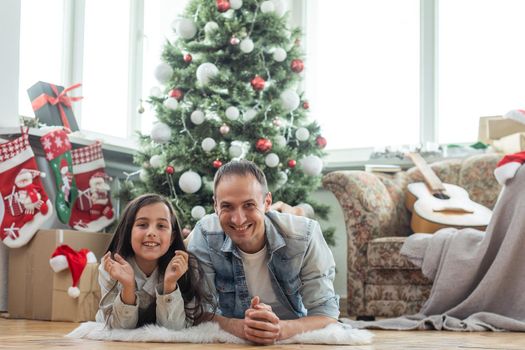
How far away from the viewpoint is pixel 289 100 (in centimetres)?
347

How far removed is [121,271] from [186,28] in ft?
6.53

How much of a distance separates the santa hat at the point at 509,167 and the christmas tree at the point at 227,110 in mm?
950

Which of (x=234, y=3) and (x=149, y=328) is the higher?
(x=234, y=3)

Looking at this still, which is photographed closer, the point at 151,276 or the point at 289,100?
the point at 151,276

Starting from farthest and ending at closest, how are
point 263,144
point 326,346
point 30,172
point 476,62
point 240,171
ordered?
point 476,62
point 263,144
point 30,172
point 240,171
point 326,346

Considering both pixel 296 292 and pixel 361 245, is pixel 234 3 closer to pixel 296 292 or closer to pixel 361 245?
pixel 361 245

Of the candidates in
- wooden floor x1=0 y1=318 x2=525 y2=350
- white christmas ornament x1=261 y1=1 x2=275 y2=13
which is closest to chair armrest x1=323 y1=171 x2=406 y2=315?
wooden floor x1=0 y1=318 x2=525 y2=350

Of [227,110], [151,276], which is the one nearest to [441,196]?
[227,110]

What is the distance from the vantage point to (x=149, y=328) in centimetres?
179

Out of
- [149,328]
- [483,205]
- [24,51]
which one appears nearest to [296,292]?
[149,328]

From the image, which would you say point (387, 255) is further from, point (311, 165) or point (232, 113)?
point (232, 113)

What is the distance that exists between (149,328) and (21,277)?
4.86 feet

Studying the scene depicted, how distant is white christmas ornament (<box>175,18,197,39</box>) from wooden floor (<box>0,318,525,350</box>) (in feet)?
5.33

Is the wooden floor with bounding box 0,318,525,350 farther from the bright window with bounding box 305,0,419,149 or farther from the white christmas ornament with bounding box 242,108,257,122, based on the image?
the bright window with bounding box 305,0,419,149
